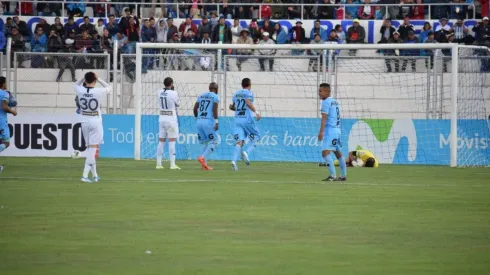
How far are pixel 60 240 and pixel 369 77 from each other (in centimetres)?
2269

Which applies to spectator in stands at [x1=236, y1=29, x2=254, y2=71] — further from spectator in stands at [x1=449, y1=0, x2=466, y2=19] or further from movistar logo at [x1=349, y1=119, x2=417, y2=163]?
spectator in stands at [x1=449, y1=0, x2=466, y2=19]

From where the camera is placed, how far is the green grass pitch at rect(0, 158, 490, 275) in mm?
10180

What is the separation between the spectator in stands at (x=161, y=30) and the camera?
36.1m

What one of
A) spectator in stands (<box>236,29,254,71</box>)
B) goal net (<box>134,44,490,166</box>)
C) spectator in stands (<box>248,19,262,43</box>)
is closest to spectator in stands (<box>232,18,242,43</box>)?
spectator in stands (<box>248,19,262,43</box>)

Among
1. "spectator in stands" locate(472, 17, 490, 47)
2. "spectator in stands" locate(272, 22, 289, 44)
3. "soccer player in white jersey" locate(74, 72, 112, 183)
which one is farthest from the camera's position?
"spectator in stands" locate(272, 22, 289, 44)

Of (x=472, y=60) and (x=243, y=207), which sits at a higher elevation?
(x=472, y=60)

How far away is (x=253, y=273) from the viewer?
9602 millimetres

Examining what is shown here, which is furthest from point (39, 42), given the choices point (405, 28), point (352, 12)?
point (405, 28)

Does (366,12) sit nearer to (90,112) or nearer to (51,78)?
(51,78)

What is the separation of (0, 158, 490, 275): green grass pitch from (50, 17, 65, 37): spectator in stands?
13895 mm

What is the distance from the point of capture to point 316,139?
31797 mm

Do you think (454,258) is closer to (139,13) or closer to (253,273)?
(253,273)

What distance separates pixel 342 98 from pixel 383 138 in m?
2.53

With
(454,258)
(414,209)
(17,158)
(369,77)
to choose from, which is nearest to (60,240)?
(454,258)
